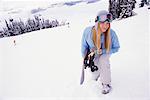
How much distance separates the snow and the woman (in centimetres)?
8

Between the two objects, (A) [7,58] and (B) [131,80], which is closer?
(B) [131,80]

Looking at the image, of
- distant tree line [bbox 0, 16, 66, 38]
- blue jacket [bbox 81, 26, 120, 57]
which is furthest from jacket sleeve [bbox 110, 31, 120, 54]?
distant tree line [bbox 0, 16, 66, 38]

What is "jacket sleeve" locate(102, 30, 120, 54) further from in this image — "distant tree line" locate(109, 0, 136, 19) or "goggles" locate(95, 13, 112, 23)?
"distant tree line" locate(109, 0, 136, 19)

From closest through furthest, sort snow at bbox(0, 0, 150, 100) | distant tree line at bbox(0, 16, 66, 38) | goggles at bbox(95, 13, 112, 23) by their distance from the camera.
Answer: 1. goggles at bbox(95, 13, 112, 23)
2. snow at bbox(0, 0, 150, 100)
3. distant tree line at bbox(0, 16, 66, 38)

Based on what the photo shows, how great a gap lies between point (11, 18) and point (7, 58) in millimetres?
221

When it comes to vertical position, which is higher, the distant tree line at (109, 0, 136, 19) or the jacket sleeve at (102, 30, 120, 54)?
the distant tree line at (109, 0, 136, 19)

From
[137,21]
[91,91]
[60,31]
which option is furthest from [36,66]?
[137,21]

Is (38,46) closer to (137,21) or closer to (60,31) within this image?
(60,31)

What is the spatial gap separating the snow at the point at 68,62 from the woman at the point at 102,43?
8cm

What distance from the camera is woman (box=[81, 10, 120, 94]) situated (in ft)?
4.50

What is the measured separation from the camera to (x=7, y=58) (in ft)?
5.31

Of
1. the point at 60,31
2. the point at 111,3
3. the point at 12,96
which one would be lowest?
the point at 12,96

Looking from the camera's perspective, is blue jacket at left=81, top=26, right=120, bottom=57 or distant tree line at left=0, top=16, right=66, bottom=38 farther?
distant tree line at left=0, top=16, right=66, bottom=38

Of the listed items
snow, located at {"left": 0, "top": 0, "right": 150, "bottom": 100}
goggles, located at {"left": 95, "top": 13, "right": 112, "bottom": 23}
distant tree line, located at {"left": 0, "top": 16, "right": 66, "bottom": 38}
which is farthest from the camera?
distant tree line, located at {"left": 0, "top": 16, "right": 66, "bottom": 38}
